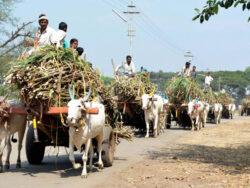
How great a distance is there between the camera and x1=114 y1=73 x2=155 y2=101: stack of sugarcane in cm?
1466

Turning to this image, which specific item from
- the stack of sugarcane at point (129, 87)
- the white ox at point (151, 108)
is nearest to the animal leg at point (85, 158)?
the white ox at point (151, 108)

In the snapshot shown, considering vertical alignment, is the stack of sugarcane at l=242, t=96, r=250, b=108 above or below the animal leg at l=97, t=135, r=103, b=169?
above

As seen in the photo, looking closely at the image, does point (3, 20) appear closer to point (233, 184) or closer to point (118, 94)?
point (118, 94)

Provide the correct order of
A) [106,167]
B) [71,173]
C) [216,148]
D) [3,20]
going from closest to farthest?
[71,173] → [106,167] → [216,148] → [3,20]

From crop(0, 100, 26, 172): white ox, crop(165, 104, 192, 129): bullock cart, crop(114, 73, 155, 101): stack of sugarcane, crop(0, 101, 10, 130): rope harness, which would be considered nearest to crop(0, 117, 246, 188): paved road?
crop(0, 100, 26, 172): white ox

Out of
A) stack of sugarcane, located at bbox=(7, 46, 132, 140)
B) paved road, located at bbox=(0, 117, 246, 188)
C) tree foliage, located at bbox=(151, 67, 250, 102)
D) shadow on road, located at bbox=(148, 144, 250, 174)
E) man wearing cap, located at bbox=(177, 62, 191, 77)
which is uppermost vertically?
tree foliage, located at bbox=(151, 67, 250, 102)

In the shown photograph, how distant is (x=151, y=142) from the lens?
13.8 meters

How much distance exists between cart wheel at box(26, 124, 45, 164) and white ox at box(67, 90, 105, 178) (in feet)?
4.58

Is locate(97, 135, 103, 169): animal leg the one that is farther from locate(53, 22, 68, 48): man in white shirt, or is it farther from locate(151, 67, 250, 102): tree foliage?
locate(151, 67, 250, 102): tree foliage

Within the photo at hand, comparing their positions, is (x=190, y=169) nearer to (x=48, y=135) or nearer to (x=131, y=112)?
(x=48, y=135)

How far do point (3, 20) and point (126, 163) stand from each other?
74.4ft

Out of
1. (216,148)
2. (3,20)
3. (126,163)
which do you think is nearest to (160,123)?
(216,148)

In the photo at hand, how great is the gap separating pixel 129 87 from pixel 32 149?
6278 millimetres

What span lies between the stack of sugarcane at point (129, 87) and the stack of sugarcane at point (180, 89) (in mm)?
4167
